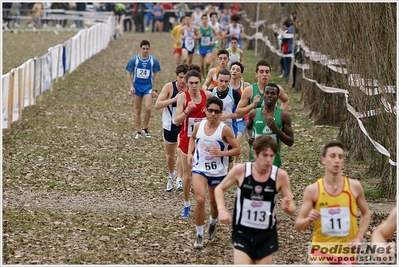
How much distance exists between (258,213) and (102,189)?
21.0 ft

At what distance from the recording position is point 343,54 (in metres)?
16.4

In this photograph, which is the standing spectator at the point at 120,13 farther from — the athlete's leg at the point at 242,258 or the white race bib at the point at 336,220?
the white race bib at the point at 336,220

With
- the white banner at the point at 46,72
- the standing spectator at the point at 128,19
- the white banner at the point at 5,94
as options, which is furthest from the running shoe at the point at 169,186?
the standing spectator at the point at 128,19

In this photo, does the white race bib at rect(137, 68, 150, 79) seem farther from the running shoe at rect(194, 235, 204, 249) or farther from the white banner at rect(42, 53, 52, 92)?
the running shoe at rect(194, 235, 204, 249)

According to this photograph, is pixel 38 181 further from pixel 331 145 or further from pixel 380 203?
pixel 331 145

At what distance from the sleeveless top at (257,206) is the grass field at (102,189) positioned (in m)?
2.01

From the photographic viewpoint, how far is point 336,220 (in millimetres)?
7875

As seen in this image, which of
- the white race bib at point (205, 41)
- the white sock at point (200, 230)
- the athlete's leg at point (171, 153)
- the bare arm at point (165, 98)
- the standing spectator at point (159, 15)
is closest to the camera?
the white sock at point (200, 230)

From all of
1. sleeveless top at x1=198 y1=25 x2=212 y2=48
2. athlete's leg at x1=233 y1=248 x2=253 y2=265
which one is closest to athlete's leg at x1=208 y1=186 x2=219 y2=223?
athlete's leg at x1=233 y1=248 x2=253 y2=265

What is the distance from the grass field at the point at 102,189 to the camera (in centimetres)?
1067

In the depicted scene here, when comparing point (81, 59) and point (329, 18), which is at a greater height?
point (329, 18)

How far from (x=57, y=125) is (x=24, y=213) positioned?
341 inches

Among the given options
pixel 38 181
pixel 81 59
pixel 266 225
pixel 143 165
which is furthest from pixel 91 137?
pixel 81 59

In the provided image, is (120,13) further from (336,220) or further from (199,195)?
(336,220)
